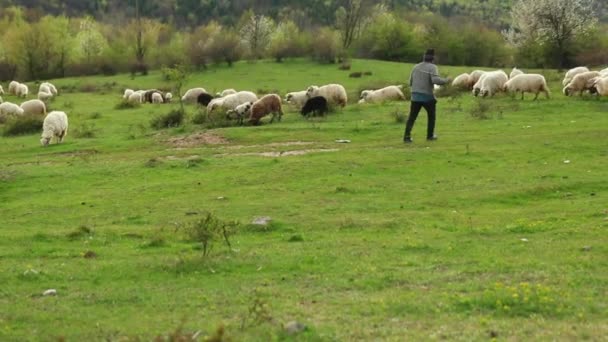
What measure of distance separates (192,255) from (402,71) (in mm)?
58660

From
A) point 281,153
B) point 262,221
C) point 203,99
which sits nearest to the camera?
point 262,221

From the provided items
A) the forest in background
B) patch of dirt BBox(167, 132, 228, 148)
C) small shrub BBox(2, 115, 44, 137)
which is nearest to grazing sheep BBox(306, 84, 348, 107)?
patch of dirt BBox(167, 132, 228, 148)

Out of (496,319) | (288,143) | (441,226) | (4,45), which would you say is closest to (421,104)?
(288,143)

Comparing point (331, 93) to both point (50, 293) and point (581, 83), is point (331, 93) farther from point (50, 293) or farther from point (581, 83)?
point (50, 293)

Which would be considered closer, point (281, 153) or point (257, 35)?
point (281, 153)

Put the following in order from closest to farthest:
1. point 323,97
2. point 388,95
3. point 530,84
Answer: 1. point 323,97
2. point 530,84
3. point 388,95

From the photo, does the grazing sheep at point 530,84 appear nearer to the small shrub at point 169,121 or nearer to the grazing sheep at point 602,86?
the grazing sheep at point 602,86

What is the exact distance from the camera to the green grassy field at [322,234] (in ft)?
25.5

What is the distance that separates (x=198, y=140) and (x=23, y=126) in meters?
12.5

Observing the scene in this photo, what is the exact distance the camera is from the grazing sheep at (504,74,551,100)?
31906mm

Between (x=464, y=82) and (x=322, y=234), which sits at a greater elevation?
(x=464, y=82)

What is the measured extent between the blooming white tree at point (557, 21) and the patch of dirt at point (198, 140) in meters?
38.5

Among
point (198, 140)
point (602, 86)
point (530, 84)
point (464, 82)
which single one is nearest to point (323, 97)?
point (198, 140)

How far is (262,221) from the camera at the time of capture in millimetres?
13352
